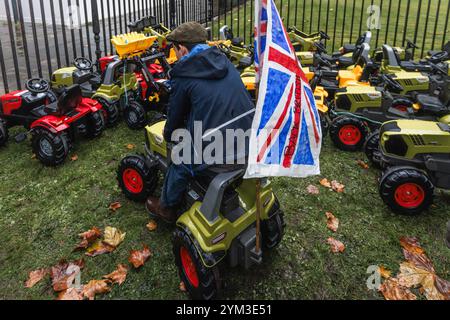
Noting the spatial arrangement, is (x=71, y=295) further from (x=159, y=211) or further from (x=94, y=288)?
(x=159, y=211)

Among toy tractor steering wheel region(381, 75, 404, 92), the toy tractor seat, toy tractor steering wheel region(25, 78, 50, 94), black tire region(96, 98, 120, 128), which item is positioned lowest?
black tire region(96, 98, 120, 128)

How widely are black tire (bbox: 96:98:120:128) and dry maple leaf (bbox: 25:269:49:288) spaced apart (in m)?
2.98

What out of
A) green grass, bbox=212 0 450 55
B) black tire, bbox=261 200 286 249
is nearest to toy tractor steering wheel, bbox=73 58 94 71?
black tire, bbox=261 200 286 249

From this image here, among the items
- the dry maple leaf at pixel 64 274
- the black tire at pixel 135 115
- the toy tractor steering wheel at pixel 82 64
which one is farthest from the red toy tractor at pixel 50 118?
the dry maple leaf at pixel 64 274

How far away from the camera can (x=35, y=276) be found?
318 cm

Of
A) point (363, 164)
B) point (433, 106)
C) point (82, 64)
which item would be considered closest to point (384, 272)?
point (363, 164)

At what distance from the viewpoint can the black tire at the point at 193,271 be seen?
277 cm

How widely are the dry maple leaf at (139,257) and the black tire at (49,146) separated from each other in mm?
1953

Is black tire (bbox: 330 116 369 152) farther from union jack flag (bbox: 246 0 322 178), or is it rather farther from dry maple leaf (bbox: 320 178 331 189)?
union jack flag (bbox: 246 0 322 178)

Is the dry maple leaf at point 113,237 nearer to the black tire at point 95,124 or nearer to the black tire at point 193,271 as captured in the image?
the black tire at point 193,271

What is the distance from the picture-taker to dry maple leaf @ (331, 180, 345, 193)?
14.6ft

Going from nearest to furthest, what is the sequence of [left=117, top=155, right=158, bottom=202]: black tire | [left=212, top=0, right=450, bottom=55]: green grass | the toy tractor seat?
[left=117, top=155, right=158, bottom=202]: black tire, the toy tractor seat, [left=212, top=0, right=450, bottom=55]: green grass

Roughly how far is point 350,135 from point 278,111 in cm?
336
